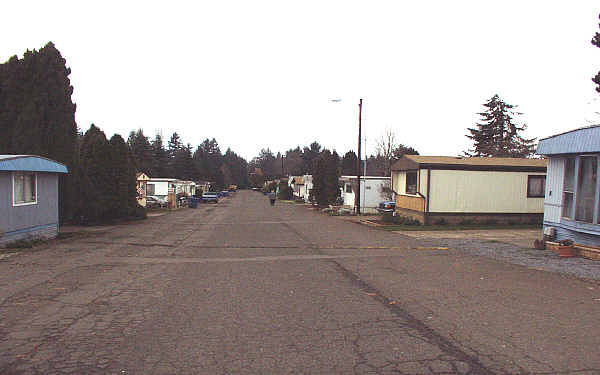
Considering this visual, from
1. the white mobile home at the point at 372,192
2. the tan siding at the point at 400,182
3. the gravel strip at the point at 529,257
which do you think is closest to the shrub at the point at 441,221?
the tan siding at the point at 400,182

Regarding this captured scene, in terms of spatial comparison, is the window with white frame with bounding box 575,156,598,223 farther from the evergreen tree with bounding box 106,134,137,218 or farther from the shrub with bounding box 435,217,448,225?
the evergreen tree with bounding box 106,134,137,218

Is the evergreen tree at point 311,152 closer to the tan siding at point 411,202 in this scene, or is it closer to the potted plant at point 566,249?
the tan siding at point 411,202

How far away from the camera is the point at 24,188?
49.0 feet

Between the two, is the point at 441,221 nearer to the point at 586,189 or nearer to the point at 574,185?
the point at 574,185

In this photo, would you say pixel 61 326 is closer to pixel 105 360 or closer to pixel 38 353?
pixel 38 353

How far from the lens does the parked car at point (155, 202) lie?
4041 centimetres

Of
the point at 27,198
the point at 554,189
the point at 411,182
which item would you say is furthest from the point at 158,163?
the point at 554,189

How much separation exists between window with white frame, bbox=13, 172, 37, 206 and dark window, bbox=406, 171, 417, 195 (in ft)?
55.9

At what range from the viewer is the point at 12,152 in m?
20.4

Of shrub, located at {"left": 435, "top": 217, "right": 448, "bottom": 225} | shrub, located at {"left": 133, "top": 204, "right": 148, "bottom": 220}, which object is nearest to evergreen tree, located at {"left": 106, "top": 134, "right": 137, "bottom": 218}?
shrub, located at {"left": 133, "top": 204, "right": 148, "bottom": 220}

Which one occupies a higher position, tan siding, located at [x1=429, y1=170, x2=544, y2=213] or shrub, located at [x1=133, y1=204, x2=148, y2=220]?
tan siding, located at [x1=429, y1=170, x2=544, y2=213]

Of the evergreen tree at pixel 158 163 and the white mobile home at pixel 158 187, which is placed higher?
the evergreen tree at pixel 158 163

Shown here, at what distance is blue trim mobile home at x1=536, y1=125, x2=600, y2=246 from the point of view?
12344mm

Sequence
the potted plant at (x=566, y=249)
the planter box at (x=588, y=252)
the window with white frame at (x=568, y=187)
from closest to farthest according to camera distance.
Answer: the planter box at (x=588, y=252)
the potted plant at (x=566, y=249)
the window with white frame at (x=568, y=187)
